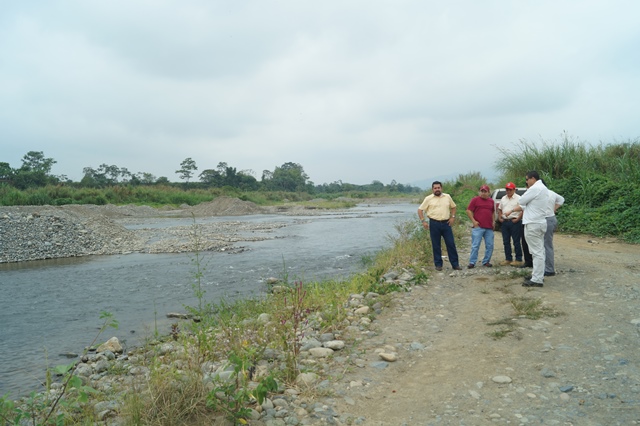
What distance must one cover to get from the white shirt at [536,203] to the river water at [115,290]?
4.63 m

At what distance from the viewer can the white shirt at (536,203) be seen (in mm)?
7074

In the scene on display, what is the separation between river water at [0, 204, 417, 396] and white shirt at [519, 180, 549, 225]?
4635 mm

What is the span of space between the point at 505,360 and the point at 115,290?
1034 centimetres

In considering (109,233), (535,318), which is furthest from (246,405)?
(109,233)

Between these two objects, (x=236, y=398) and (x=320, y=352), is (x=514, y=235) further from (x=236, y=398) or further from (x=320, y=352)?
(x=236, y=398)

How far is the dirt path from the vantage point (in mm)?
3500

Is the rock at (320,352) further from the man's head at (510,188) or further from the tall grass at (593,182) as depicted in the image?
the tall grass at (593,182)

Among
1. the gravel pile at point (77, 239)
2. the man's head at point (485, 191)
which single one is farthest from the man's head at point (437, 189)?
the gravel pile at point (77, 239)

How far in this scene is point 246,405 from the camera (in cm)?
373

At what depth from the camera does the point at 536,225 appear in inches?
278

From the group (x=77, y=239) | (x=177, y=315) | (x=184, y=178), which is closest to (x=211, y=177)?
(x=184, y=178)

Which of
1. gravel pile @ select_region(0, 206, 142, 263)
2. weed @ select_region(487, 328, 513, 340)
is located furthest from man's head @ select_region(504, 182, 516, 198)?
gravel pile @ select_region(0, 206, 142, 263)

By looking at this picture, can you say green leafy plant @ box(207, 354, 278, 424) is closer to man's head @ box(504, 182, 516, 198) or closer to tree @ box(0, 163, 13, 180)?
man's head @ box(504, 182, 516, 198)

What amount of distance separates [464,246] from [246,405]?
1034cm
